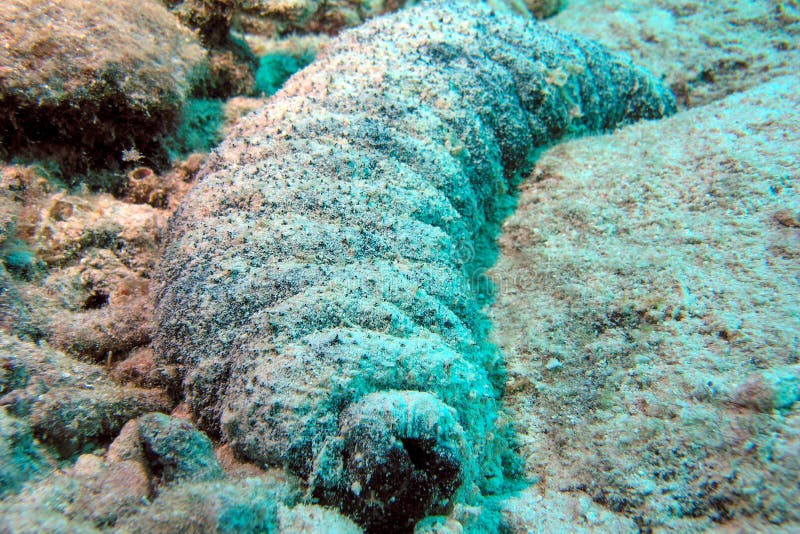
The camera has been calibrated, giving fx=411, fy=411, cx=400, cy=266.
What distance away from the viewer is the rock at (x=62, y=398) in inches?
66.2

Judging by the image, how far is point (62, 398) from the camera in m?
1.78

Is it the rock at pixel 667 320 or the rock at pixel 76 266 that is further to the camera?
the rock at pixel 76 266

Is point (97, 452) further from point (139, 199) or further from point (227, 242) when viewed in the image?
point (139, 199)

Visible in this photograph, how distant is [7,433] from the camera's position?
152 cm

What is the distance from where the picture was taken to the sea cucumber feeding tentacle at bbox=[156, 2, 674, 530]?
175cm

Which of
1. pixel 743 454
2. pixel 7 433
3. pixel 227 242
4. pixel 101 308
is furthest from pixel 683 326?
pixel 101 308

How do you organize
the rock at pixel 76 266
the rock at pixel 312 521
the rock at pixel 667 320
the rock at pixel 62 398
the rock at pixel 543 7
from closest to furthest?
the rock at pixel 312 521
the rock at pixel 62 398
the rock at pixel 667 320
the rock at pixel 76 266
the rock at pixel 543 7

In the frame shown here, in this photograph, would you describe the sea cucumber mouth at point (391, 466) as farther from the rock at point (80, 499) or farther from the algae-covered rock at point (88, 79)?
the algae-covered rock at point (88, 79)

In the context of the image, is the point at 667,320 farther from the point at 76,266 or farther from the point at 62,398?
the point at 76,266

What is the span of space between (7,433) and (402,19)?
Answer: 12.9 ft

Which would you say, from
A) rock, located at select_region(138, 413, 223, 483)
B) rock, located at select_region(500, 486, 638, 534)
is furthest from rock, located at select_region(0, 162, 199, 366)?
rock, located at select_region(500, 486, 638, 534)

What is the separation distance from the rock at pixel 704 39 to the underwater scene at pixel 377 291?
1.11 metres

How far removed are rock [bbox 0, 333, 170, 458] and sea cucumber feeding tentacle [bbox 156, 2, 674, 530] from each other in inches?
11.8

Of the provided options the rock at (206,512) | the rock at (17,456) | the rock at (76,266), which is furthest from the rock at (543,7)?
the rock at (17,456)
